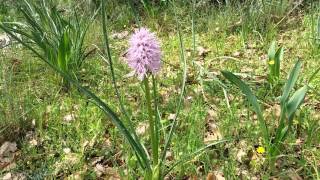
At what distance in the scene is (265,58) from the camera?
11.6 ft

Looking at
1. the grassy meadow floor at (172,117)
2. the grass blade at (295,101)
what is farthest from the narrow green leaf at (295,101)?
the grassy meadow floor at (172,117)

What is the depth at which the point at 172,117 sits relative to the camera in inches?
106

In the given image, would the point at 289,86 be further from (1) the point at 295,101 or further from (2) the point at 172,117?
(2) the point at 172,117

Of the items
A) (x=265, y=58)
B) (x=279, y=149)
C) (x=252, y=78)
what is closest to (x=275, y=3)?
(x=265, y=58)

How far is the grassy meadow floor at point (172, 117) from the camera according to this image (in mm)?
2213

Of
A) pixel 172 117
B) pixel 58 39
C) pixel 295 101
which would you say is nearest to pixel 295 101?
pixel 295 101

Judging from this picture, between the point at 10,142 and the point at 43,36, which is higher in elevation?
the point at 43,36

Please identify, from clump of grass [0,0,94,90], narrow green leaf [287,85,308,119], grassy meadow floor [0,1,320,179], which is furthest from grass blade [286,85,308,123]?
clump of grass [0,0,94,90]

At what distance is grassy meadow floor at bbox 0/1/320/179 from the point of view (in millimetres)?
2213

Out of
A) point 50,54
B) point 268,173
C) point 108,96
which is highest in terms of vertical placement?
point 50,54

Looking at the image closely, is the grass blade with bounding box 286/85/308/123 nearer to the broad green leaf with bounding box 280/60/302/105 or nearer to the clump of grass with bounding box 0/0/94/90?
the broad green leaf with bounding box 280/60/302/105

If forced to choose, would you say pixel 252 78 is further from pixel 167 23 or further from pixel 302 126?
pixel 167 23

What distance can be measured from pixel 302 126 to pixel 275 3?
2163 millimetres

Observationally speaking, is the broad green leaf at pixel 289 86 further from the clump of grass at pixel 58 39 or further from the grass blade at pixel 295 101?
the clump of grass at pixel 58 39
